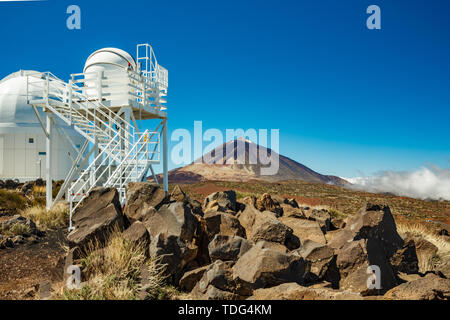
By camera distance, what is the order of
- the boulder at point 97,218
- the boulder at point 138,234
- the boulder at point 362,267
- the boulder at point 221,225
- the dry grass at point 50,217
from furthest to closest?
the dry grass at point 50,217 → the boulder at point 221,225 → the boulder at point 97,218 → the boulder at point 138,234 → the boulder at point 362,267

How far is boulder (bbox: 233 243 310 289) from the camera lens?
478cm

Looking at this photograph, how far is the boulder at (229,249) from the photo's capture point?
18.6ft

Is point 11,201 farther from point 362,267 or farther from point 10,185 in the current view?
point 362,267

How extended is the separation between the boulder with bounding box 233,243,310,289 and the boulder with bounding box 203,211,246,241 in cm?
153

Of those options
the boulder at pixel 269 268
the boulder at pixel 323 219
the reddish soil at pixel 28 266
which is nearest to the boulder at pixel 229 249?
the boulder at pixel 269 268

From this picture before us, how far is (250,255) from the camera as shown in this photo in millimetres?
5168

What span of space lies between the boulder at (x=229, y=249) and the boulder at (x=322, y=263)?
35.3 inches

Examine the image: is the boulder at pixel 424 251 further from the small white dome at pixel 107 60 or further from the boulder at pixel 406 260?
the small white dome at pixel 107 60

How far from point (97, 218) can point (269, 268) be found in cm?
345

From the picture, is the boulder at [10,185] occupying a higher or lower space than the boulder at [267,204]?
lower

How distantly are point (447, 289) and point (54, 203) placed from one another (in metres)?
14.8

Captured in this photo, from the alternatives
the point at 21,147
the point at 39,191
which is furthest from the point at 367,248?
the point at 21,147

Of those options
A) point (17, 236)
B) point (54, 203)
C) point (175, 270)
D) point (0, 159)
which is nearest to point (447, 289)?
point (175, 270)
